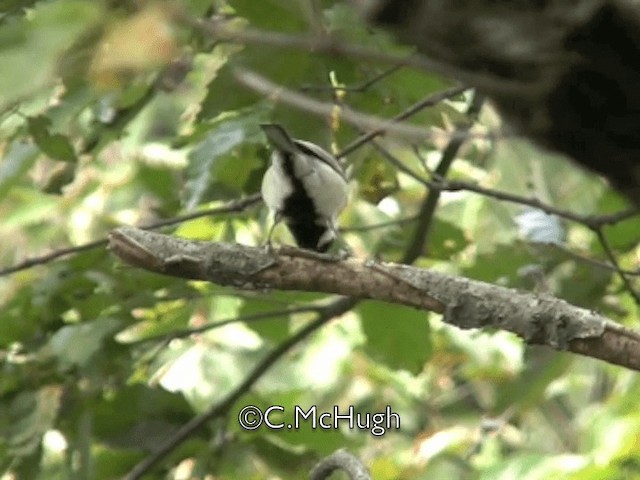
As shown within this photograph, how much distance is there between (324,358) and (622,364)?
1.95 meters

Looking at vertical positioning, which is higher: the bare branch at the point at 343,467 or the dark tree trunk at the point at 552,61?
the dark tree trunk at the point at 552,61

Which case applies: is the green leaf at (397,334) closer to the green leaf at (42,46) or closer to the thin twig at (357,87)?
the thin twig at (357,87)

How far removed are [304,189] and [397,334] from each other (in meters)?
0.56

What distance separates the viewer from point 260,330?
217cm

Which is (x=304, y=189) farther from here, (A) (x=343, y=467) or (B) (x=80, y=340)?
(B) (x=80, y=340)

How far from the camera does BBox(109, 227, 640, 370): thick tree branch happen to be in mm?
1246

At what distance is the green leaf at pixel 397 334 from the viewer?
Answer: 2.01 m

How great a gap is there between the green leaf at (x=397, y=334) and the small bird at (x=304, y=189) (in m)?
0.42

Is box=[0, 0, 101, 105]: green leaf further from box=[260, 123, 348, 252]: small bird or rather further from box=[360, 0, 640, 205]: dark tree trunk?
box=[260, 123, 348, 252]: small bird

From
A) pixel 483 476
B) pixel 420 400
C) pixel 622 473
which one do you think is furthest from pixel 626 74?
pixel 420 400

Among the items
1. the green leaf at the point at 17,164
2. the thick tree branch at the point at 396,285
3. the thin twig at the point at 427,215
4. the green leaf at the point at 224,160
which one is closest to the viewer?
the thick tree branch at the point at 396,285

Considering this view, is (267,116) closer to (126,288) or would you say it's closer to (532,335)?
(126,288)

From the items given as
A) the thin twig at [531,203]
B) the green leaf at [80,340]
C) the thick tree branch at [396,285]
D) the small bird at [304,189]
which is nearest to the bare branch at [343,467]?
the thick tree branch at [396,285]

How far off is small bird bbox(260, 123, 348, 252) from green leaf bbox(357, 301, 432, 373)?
1.37 ft
